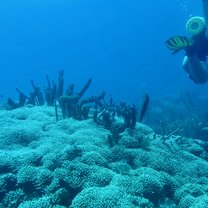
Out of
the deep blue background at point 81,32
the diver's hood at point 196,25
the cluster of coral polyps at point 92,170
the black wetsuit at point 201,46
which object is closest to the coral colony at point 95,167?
the cluster of coral polyps at point 92,170

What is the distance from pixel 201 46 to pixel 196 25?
38 cm

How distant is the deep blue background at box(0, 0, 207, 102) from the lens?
100625mm

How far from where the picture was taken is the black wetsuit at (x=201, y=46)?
5.78m

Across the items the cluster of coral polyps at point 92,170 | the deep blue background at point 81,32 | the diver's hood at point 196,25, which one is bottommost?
the cluster of coral polyps at point 92,170

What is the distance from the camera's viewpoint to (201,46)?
5891mm

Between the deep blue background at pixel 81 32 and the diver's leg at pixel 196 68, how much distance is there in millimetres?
81494

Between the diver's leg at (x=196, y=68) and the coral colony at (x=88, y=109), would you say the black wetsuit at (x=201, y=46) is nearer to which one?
the diver's leg at (x=196, y=68)

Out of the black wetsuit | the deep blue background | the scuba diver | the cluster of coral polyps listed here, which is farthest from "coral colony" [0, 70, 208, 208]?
the deep blue background

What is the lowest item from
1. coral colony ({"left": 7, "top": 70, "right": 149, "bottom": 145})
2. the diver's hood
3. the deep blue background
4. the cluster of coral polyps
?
the cluster of coral polyps

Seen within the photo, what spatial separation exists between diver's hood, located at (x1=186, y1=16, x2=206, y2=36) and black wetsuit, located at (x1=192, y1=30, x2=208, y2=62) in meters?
0.07

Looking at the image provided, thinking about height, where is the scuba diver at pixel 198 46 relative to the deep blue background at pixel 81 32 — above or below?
below

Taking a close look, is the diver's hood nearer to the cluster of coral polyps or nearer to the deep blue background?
the cluster of coral polyps

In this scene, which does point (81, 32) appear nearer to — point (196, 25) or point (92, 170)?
point (196, 25)

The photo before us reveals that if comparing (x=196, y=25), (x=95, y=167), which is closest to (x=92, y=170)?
(x=95, y=167)
